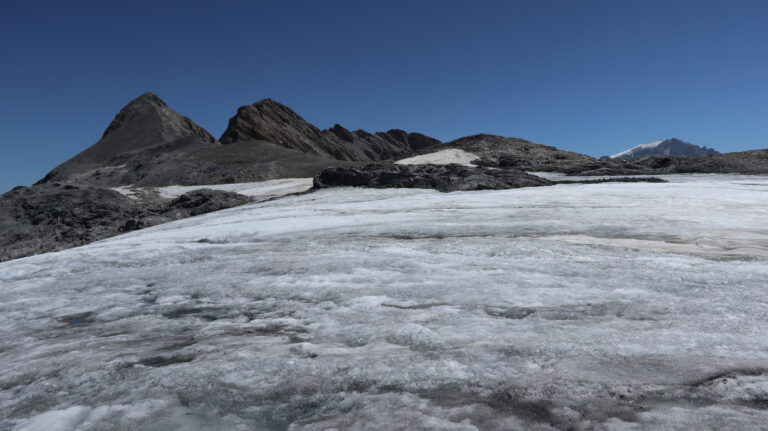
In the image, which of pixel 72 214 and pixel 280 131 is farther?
pixel 280 131

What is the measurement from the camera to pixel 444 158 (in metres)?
32.3

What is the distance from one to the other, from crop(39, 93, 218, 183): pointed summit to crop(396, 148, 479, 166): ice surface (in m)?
31.2

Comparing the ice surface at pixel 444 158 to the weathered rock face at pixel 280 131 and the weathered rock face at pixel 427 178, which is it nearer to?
the weathered rock face at pixel 427 178

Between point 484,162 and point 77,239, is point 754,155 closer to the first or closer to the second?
point 484,162

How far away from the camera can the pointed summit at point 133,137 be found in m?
59.0

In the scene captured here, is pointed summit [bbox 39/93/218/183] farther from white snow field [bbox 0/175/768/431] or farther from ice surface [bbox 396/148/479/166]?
white snow field [bbox 0/175/768/431]

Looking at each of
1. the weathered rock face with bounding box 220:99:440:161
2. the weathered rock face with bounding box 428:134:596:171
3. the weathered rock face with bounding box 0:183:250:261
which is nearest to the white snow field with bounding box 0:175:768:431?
the weathered rock face with bounding box 0:183:250:261

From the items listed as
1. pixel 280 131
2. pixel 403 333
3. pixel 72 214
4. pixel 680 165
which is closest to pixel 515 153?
pixel 680 165

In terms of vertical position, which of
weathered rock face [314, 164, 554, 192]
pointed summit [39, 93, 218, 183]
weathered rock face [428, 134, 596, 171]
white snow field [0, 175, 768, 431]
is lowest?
white snow field [0, 175, 768, 431]

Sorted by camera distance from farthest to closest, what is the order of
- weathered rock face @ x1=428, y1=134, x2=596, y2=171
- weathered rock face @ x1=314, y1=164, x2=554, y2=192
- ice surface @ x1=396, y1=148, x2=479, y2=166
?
ice surface @ x1=396, y1=148, x2=479, y2=166 < weathered rock face @ x1=428, y1=134, x2=596, y2=171 < weathered rock face @ x1=314, y1=164, x2=554, y2=192

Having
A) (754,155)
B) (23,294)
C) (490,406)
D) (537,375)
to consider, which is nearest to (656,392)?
(537,375)

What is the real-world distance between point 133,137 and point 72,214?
6293cm

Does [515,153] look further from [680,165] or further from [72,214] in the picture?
[72,214]

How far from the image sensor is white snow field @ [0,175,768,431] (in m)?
2.46
